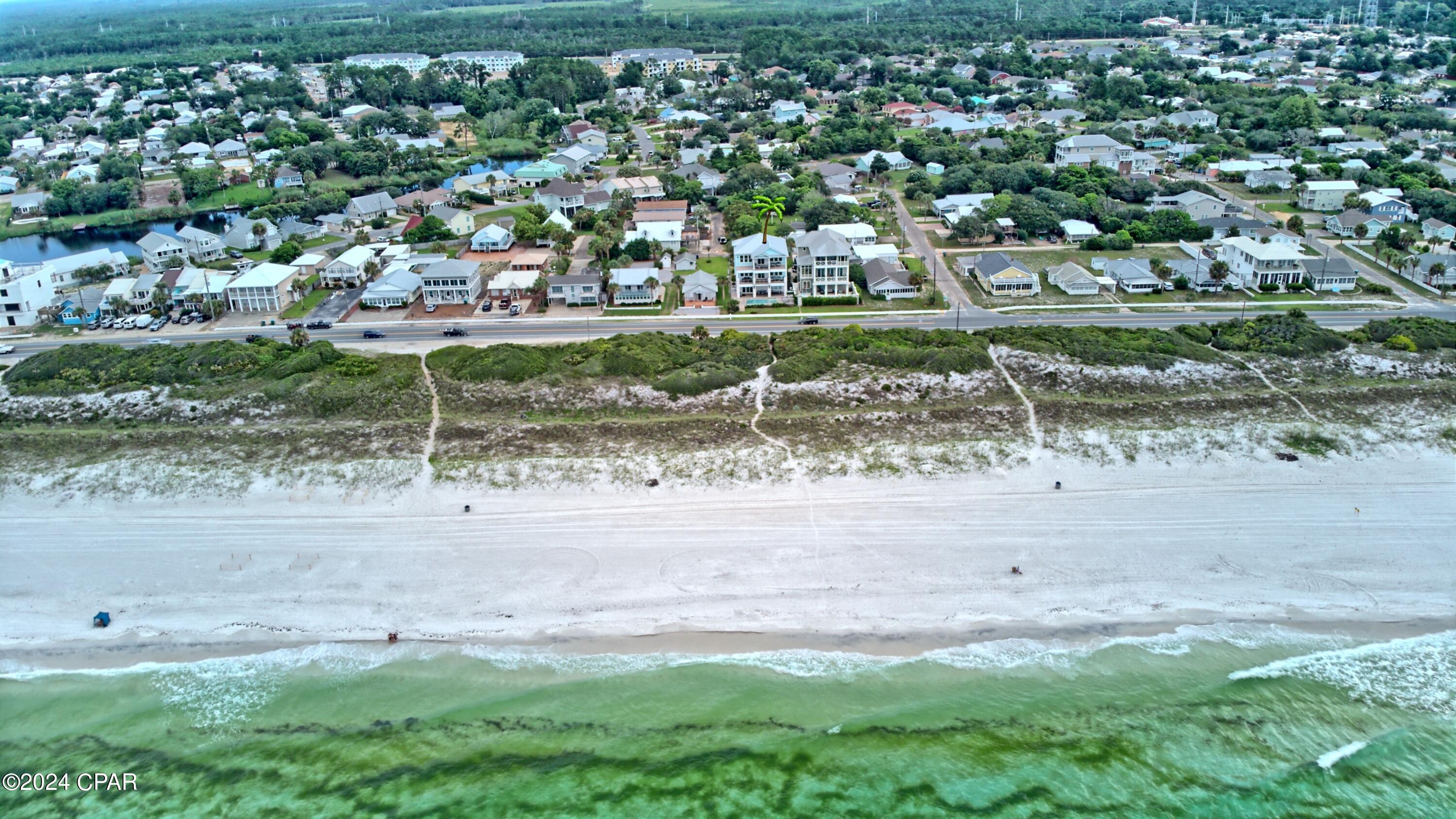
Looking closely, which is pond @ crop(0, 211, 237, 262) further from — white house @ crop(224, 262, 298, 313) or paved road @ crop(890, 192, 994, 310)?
paved road @ crop(890, 192, 994, 310)

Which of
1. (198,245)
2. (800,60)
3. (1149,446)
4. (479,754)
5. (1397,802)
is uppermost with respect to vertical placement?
(800,60)

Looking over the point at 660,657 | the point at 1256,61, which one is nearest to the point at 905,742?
the point at 660,657

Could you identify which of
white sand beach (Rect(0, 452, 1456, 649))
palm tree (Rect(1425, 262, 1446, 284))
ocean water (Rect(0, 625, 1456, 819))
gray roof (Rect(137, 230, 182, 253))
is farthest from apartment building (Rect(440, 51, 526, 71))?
ocean water (Rect(0, 625, 1456, 819))

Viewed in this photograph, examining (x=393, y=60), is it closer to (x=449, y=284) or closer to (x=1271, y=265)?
(x=449, y=284)

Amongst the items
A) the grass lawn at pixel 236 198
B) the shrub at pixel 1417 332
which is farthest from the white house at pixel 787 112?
the shrub at pixel 1417 332

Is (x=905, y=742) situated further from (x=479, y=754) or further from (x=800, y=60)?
(x=800, y=60)

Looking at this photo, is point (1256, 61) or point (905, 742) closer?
point (905, 742)
